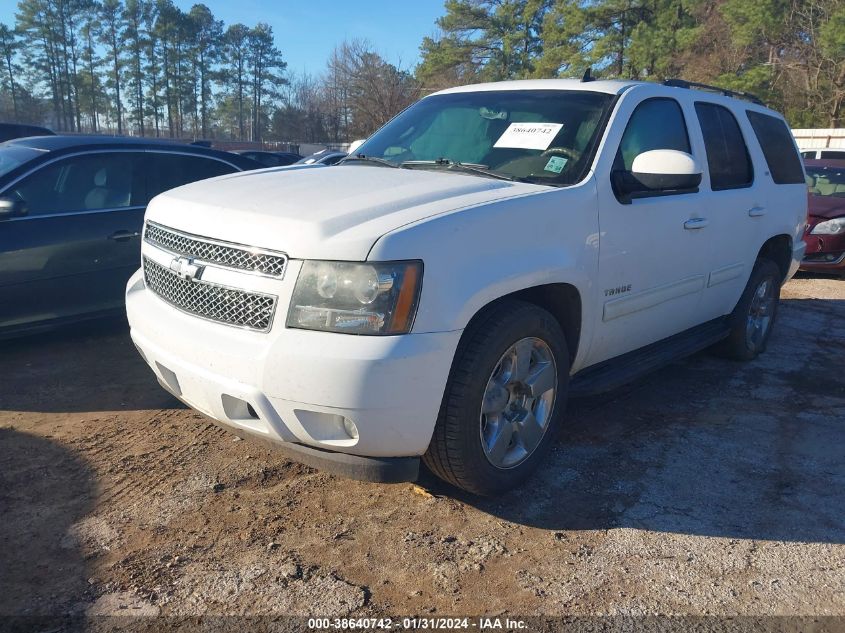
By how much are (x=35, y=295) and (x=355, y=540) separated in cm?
332

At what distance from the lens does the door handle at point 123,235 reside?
530cm

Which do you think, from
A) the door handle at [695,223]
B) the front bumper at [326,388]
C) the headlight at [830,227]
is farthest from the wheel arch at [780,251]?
the headlight at [830,227]

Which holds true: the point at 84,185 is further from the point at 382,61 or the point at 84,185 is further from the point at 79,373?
the point at 382,61

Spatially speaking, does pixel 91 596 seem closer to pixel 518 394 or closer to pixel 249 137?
pixel 518 394

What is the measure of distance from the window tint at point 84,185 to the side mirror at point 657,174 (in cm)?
392

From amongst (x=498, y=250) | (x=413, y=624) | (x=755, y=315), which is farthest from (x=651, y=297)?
(x=413, y=624)

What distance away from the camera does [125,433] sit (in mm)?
3844

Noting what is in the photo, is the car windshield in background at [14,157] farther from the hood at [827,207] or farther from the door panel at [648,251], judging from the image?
the hood at [827,207]

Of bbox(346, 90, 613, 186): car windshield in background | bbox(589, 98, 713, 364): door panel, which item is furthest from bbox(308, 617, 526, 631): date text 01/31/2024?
bbox(346, 90, 613, 186): car windshield in background

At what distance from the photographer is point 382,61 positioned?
4347 centimetres

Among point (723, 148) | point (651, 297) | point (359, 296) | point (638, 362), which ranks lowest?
point (638, 362)

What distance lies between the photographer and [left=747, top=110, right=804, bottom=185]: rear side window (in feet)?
16.9

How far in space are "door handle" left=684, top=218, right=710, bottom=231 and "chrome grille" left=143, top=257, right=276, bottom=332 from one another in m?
2.56

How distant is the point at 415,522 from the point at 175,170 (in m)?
4.18
